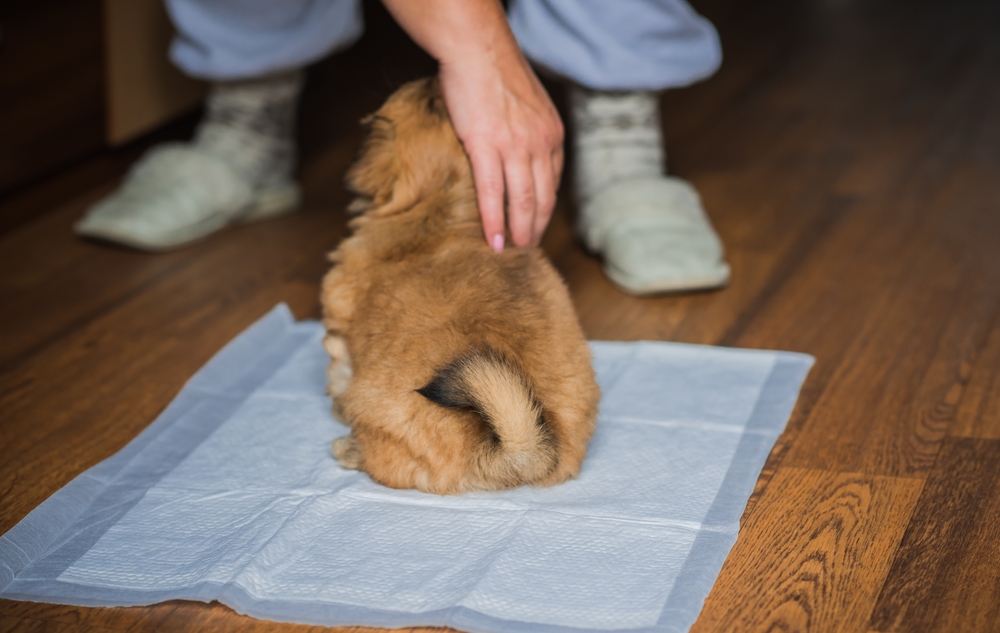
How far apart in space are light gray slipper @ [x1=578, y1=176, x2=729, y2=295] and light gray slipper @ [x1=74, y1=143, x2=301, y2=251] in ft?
2.47

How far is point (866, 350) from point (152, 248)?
141cm

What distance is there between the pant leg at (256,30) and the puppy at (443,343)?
28.5 inches

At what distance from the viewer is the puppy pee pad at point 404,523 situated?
103 centimetres

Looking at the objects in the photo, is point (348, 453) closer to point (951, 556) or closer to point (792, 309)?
point (951, 556)

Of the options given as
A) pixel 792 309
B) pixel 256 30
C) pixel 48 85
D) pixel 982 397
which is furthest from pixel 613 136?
pixel 48 85

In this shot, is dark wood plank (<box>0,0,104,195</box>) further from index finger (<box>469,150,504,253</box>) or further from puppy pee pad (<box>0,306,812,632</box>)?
index finger (<box>469,150,504,253</box>)

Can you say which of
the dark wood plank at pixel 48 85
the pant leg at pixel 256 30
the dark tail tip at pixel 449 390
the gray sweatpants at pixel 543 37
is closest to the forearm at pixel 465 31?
the gray sweatpants at pixel 543 37

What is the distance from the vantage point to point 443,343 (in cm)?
115

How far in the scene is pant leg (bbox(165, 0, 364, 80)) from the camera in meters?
2.03

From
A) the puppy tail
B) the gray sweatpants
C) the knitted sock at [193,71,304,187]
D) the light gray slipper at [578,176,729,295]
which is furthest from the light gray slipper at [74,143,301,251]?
the puppy tail

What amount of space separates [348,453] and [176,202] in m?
1.01

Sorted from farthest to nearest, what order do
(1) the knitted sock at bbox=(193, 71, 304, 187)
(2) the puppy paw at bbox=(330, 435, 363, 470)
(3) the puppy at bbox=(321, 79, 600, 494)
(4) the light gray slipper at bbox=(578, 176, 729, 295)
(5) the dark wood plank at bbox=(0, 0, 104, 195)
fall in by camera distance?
1. (5) the dark wood plank at bbox=(0, 0, 104, 195)
2. (1) the knitted sock at bbox=(193, 71, 304, 187)
3. (4) the light gray slipper at bbox=(578, 176, 729, 295)
4. (2) the puppy paw at bbox=(330, 435, 363, 470)
5. (3) the puppy at bbox=(321, 79, 600, 494)

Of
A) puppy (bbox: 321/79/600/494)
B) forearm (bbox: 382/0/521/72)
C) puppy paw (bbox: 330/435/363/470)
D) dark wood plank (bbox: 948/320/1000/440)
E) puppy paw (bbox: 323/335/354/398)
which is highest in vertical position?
forearm (bbox: 382/0/521/72)

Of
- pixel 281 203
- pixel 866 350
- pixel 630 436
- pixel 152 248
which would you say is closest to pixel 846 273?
pixel 866 350
